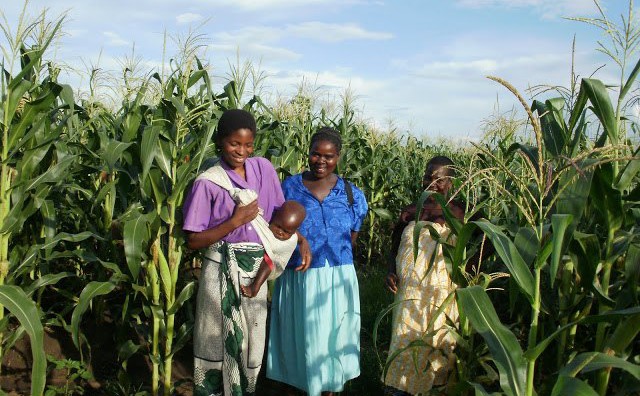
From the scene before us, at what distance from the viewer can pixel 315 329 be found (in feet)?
12.2

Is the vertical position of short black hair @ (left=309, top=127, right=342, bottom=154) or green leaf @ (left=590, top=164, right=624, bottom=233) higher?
short black hair @ (left=309, top=127, right=342, bottom=154)

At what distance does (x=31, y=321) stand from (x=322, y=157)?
6.01ft

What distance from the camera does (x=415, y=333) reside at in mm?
3668

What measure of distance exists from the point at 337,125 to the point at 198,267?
3.45m

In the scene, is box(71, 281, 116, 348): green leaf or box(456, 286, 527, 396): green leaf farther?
box(71, 281, 116, 348): green leaf

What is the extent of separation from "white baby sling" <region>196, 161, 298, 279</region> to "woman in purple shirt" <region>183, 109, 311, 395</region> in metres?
0.03

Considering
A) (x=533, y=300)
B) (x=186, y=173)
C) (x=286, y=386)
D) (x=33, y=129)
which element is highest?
(x=33, y=129)

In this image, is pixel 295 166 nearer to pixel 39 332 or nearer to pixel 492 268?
pixel 492 268

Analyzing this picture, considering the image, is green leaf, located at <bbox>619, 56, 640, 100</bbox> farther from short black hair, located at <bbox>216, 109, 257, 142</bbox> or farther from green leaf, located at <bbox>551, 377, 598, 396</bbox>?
short black hair, located at <bbox>216, 109, 257, 142</bbox>

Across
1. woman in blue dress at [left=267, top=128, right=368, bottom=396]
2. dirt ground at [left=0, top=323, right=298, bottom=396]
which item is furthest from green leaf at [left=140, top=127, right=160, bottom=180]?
dirt ground at [left=0, top=323, right=298, bottom=396]

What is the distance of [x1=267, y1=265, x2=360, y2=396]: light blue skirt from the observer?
12.2 ft

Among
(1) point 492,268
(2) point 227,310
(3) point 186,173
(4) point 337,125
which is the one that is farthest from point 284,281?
(4) point 337,125

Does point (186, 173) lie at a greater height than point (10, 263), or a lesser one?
greater

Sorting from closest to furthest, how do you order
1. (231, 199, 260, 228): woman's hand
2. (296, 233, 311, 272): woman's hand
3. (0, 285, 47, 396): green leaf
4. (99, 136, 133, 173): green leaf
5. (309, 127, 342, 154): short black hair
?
(0, 285, 47, 396): green leaf
(231, 199, 260, 228): woman's hand
(99, 136, 133, 173): green leaf
(296, 233, 311, 272): woman's hand
(309, 127, 342, 154): short black hair
